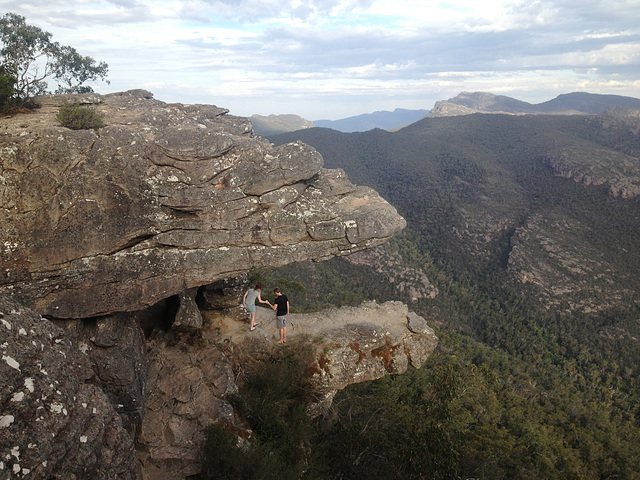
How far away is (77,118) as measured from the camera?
13930 mm

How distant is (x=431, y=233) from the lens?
3317 inches

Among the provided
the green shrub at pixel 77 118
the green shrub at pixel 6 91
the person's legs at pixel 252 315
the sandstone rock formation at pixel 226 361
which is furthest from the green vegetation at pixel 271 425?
the green shrub at pixel 6 91

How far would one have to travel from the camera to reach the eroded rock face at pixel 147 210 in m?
11.8

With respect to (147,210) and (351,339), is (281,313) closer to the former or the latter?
(351,339)

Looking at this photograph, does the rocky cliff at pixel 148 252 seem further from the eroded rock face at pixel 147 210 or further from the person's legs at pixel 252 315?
the person's legs at pixel 252 315

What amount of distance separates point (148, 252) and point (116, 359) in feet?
11.4

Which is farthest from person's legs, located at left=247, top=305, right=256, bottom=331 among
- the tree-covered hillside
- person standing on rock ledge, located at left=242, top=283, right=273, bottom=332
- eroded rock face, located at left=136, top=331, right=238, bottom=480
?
the tree-covered hillside

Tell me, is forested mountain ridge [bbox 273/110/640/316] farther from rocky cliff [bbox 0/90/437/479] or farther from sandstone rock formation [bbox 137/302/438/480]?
rocky cliff [bbox 0/90/437/479]

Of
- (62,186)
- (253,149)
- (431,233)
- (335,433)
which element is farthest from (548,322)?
(62,186)

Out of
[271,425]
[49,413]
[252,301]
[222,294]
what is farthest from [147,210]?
[271,425]

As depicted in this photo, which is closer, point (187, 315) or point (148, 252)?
point (148, 252)

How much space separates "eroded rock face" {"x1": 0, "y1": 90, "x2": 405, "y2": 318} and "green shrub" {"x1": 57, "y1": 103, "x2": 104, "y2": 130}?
16.5 inches

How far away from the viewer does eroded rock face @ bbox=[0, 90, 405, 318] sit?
11.8 m

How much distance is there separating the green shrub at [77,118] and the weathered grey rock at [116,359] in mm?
6558
